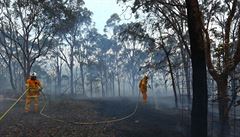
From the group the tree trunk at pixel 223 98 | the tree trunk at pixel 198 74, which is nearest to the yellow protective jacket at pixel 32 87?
the tree trunk at pixel 223 98

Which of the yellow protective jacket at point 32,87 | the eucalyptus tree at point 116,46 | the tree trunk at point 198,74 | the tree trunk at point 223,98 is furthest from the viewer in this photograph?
the eucalyptus tree at point 116,46

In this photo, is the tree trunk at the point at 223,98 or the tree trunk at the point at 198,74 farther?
the tree trunk at the point at 223,98

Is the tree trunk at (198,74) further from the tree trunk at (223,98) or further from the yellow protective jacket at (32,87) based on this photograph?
the yellow protective jacket at (32,87)

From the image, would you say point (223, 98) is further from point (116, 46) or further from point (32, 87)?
point (116, 46)

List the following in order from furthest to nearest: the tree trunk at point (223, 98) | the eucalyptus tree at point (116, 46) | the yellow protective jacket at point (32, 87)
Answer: the eucalyptus tree at point (116, 46) < the yellow protective jacket at point (32, 87) < the tree trunk at point (223, 98)

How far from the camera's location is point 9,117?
18.0 m

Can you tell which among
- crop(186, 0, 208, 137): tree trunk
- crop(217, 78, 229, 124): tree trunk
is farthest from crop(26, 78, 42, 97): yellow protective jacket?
crop(186, 0, 208, 137): tree trunk

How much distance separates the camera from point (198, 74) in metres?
9.57

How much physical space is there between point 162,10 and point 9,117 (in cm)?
1523

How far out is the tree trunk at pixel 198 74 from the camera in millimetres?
9555

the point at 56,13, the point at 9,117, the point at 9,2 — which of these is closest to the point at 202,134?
the point at 9,117

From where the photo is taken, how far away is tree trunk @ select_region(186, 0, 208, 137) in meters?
9.55

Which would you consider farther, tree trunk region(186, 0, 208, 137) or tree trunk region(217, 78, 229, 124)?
tree trunk region(217, 78, 229, 124)

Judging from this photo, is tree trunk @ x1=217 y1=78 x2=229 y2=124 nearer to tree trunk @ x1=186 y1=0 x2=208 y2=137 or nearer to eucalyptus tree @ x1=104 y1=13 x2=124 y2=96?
tree trunk @ x1=186 y1=0 x2=208 y2=137
